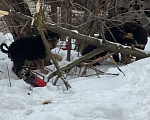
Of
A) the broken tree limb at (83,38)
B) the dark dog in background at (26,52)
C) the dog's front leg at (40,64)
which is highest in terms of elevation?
the broken tree limb at (83,38)

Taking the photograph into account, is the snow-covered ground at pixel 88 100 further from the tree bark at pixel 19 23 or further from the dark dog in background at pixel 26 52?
the tree bark at pixel 19 23

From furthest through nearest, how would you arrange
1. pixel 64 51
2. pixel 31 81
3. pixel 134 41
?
pixel 64 51 < pixel 134 41 < pixel 31 81

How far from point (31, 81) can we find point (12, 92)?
415 mm

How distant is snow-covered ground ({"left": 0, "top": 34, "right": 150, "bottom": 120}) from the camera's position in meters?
2.25

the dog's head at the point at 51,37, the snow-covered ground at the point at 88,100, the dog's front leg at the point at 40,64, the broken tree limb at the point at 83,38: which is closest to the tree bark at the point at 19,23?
the dog's head at the point at 51,37

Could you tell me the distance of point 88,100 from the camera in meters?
2.64

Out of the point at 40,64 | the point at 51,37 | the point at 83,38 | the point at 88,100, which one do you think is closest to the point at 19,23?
the point at 51,37

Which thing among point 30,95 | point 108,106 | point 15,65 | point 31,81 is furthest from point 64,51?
point 108,106

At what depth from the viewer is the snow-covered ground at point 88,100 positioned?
7.39 ft

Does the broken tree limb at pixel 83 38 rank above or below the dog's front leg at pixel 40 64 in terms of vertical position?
above

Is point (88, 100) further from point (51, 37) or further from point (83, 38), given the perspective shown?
point (51, 37)

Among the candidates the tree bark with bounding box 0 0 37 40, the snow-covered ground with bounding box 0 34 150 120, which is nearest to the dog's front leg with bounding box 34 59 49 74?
the tree bark with bounding box 0 0 37 40

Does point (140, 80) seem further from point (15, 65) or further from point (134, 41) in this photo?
point (15, 65)

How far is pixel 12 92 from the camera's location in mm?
3404
